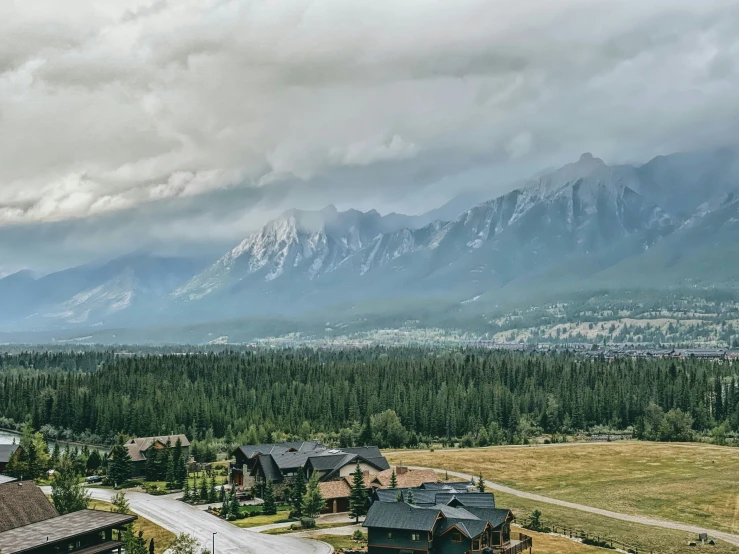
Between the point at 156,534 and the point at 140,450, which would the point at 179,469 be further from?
the point at 156,534

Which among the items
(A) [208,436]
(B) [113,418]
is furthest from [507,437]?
(B) [113,418]

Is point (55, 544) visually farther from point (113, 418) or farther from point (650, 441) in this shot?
point (650, 441)

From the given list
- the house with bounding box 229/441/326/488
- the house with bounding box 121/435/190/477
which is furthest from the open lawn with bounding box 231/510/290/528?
the house with bounding box 121/435/190/477

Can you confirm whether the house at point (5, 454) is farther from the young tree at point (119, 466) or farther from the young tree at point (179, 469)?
the young tree at point (179, 469)

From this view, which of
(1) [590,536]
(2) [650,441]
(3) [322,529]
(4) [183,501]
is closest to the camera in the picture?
(1) [590,536]

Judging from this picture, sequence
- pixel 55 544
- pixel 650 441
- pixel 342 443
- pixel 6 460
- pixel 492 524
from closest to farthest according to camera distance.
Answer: pixel 55 544 → pixel 492 524 → pixel 6 460 → pixel 342 443 → pixel 650 441

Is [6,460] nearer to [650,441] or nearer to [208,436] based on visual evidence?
[208,436]

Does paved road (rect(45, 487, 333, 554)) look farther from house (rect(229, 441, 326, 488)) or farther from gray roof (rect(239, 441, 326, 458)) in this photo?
gray roof (rect(239, 441, 326, 458))

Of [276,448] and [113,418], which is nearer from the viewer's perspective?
[276,448]

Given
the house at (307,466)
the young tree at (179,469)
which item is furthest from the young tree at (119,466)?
the house at (307,466)
